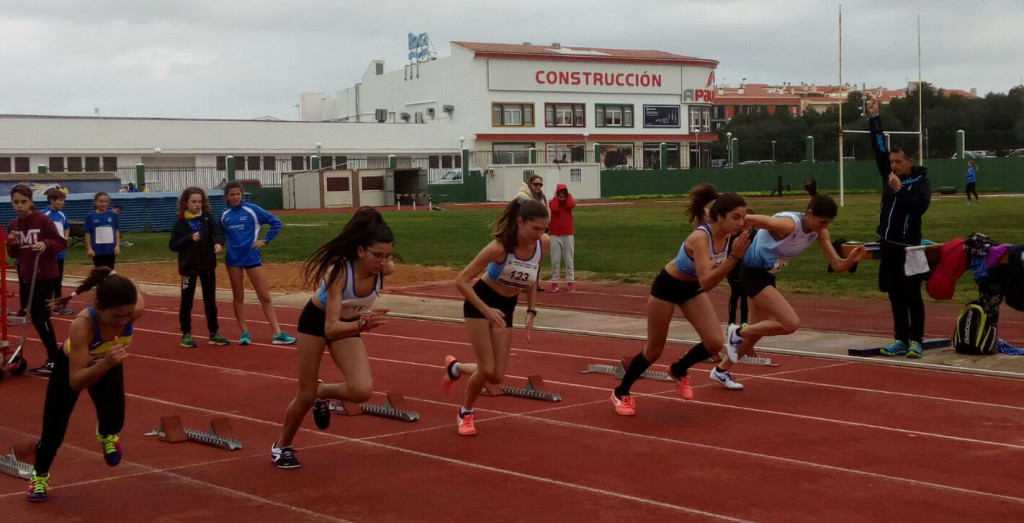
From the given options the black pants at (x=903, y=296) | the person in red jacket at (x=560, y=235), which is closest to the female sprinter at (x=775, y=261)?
the black pants at (x=903, y=296)

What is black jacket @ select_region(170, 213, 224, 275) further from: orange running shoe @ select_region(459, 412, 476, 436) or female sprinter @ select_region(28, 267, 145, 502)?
female sprinter @ select_region(28, 267, 145, 502)

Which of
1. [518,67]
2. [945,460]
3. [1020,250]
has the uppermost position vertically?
[518,67]

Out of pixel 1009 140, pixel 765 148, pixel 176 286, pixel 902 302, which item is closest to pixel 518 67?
pixel 765 148

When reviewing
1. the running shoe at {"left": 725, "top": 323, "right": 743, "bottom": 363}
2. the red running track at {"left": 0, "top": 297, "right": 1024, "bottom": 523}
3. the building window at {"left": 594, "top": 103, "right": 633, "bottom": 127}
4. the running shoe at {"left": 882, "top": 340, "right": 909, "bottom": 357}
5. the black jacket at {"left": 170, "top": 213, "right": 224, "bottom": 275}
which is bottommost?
the red running track at {"left": 0, "top": 297, "right": 1024, "bottom": 523}

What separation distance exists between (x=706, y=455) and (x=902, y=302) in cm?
Result: 481

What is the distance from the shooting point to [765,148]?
7275 centimetres

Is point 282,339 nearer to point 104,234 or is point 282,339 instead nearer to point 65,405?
point 104,234

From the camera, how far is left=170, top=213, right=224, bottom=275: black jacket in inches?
528

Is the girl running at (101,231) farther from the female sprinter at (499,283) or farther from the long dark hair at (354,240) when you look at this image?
the long dark hair at (354,240)

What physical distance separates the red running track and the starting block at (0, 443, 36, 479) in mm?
133

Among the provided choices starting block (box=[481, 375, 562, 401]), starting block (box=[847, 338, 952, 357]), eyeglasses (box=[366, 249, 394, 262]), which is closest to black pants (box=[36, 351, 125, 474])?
eyeglasses (box=[366, 249, 394, 262])

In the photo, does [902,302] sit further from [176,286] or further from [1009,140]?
[1009,140]

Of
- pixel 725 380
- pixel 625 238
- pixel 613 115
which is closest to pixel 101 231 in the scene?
pixel 725 380

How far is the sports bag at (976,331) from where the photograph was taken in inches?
449
